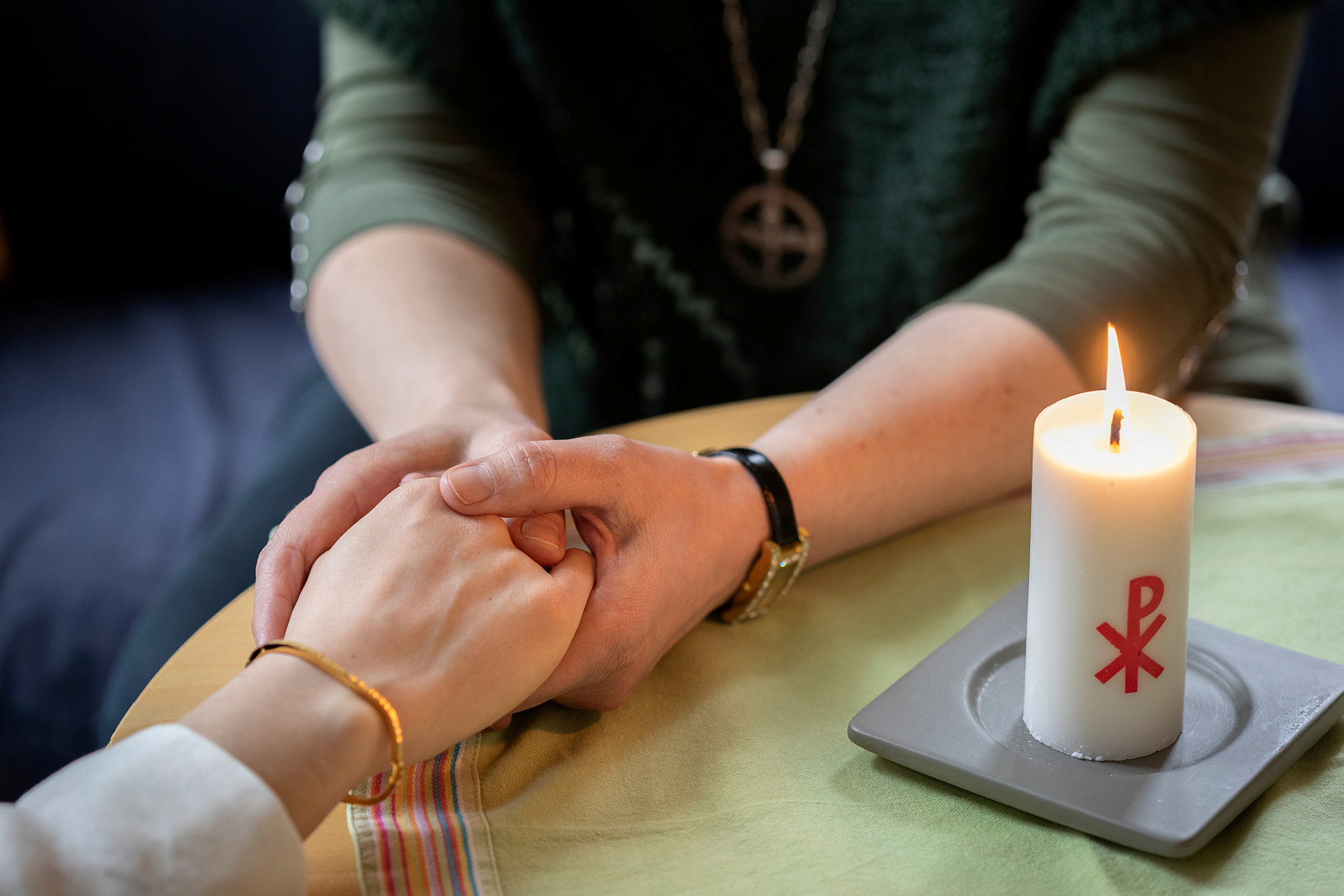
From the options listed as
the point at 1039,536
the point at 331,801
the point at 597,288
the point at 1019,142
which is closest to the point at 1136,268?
the point at 1019,142

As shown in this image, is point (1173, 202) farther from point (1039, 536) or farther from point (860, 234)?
point (1039, 536)

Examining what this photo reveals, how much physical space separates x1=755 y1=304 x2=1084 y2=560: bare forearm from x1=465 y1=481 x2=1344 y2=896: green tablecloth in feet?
0.13

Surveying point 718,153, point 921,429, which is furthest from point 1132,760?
point 718,153

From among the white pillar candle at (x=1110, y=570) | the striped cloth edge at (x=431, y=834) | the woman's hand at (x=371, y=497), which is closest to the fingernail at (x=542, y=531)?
the woman's hand at (x=371, y=497)

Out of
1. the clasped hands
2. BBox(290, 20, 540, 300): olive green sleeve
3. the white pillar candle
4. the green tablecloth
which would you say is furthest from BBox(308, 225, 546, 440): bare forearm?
the white pillar candle

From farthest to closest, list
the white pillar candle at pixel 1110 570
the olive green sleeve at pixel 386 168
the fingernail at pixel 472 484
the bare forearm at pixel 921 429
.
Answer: the olive green sleeve at pixel 386 168, the bare forearm at pixel 921 429, the fingernail at pixel 472 484, the white pillar candle at pixel 1110 570

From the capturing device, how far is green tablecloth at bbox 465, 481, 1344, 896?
458 mm

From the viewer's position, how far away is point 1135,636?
467 mm

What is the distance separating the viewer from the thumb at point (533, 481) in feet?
1.83

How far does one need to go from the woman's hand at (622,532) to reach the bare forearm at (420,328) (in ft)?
0.58

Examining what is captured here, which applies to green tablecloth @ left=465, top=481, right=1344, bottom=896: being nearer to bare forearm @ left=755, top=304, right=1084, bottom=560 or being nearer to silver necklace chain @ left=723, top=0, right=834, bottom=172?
bare forearm @ left=755, top=304, right=1084, bottom=560

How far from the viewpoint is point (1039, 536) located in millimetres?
471

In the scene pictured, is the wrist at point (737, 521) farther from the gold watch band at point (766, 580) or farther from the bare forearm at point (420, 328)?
the bare forearm at point (420, 328)

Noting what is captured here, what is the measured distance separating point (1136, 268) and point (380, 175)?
0.61 m
